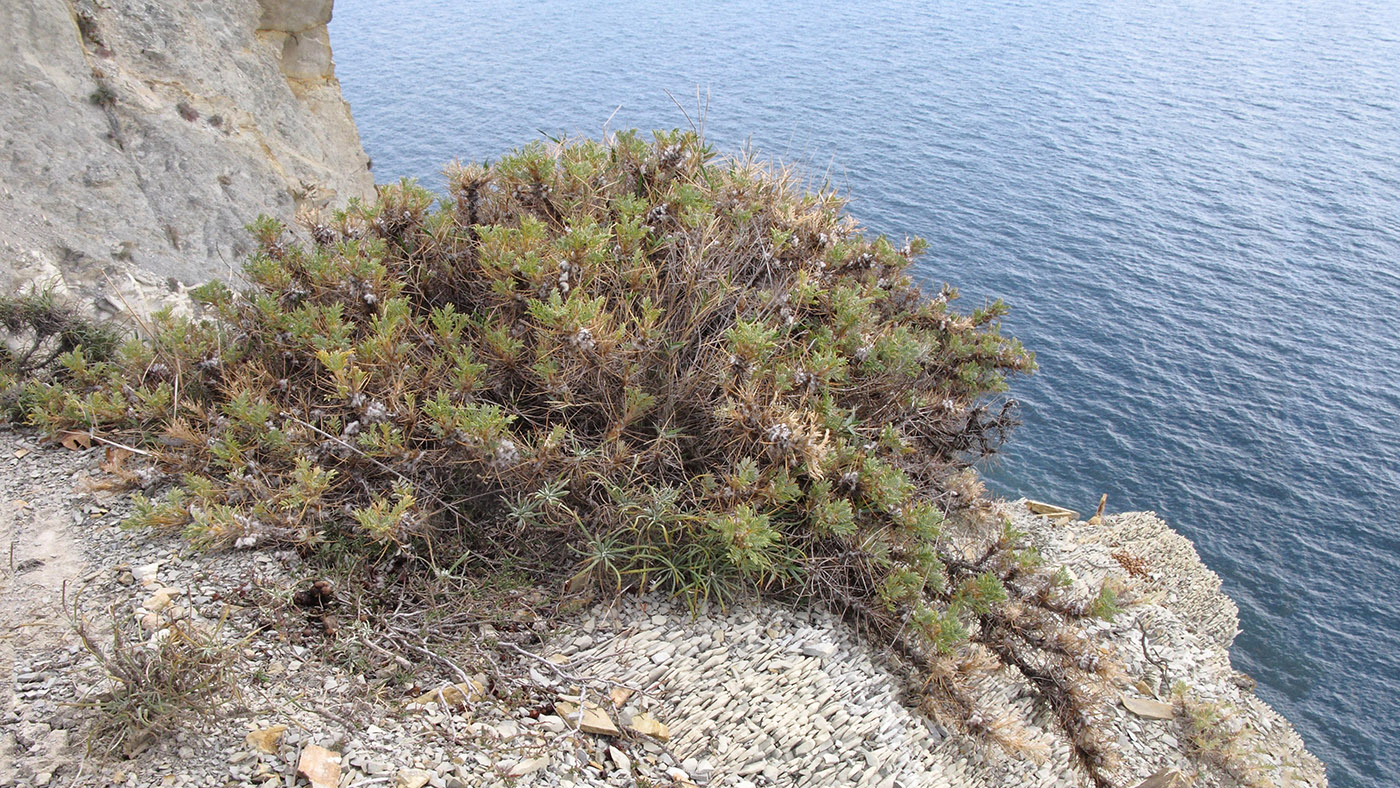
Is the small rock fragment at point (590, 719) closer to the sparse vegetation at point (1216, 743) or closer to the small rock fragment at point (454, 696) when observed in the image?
the small rock fragment at point (454, 696)

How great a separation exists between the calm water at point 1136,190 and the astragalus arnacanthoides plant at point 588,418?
6.47 metres

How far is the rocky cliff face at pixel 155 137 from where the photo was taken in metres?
9.62

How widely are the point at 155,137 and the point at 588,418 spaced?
8.88 meters

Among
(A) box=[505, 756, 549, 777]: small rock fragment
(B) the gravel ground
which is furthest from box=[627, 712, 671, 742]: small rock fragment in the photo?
(A) box=[505, 756, 549, 777]: small rock fragment

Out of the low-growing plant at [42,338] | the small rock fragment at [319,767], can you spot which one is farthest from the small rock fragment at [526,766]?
Result: the low-growing plant at [42,338]

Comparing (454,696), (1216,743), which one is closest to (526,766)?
(454,696)

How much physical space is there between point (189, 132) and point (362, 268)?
23.8ft

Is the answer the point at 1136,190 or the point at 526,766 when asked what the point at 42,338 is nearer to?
the point at 526,766

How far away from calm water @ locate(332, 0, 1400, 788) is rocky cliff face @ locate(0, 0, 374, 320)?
8.62 metres

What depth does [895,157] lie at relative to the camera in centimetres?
3594

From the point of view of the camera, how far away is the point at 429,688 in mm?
5578

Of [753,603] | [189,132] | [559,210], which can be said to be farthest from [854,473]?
[189,132]

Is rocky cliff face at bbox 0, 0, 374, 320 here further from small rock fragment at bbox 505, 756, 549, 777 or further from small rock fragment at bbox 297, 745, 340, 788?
small rock fragment at bbox 505, 756, 549, 777

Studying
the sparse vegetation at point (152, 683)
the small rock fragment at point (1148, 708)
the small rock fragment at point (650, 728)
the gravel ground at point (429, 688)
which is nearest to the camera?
the sparse vegetation at point (152, 683)
